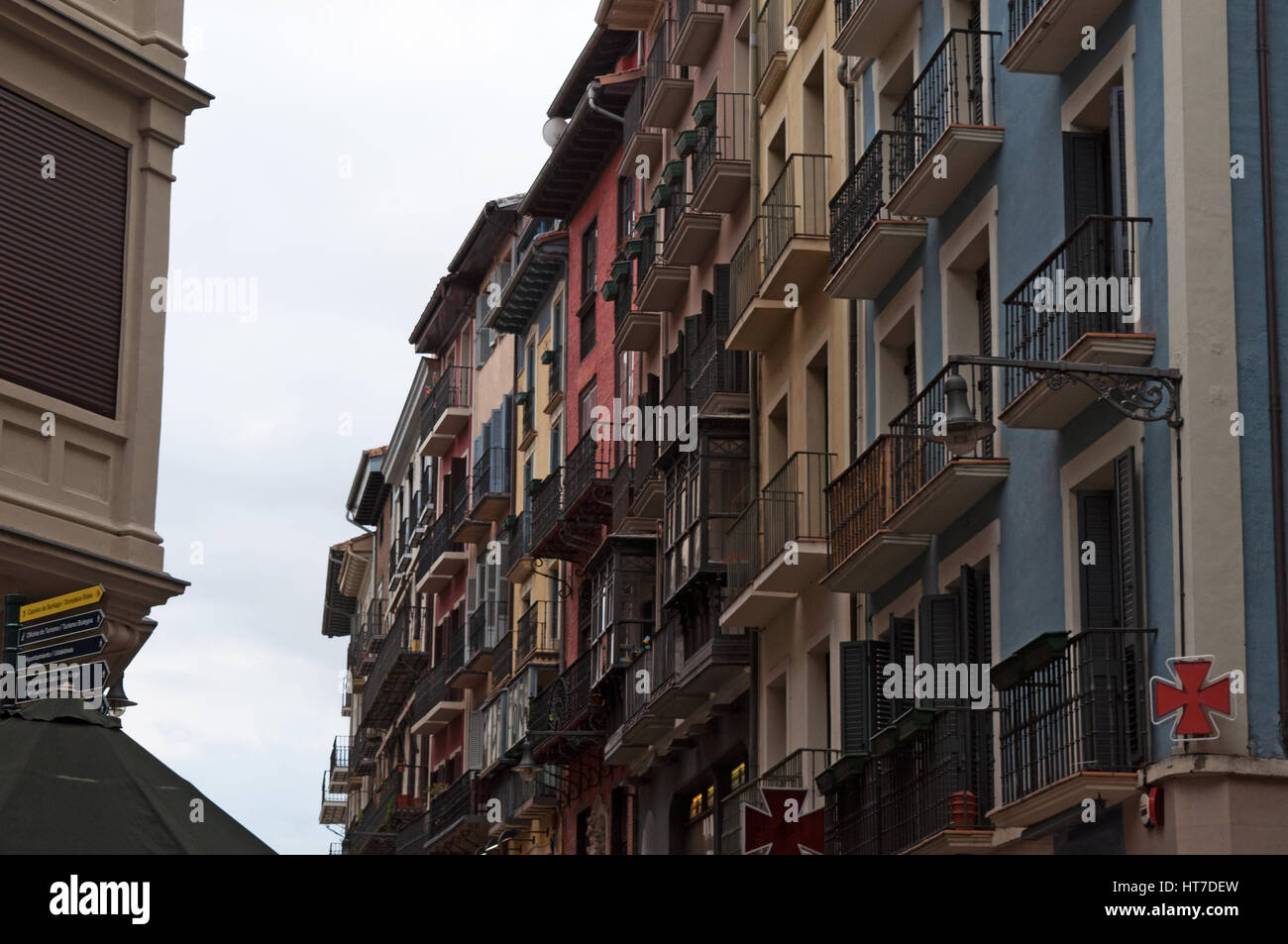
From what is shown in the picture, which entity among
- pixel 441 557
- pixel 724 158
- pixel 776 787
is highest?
pixel 724 158

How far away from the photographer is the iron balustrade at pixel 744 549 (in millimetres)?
26672

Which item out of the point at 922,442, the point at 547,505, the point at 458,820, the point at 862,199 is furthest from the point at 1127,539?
the point at 458,820

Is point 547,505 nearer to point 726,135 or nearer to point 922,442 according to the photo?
point 726,135

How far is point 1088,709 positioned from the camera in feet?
52.2

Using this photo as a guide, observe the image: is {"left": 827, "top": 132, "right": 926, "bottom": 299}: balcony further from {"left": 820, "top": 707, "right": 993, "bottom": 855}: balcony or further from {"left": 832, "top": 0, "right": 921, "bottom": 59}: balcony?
{"left": 820, "top": 707, "right": 993, "bottom": 855}: balcony

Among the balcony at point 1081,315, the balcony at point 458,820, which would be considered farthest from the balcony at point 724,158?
the balcony at point 458,820

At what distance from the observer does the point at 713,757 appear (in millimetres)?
30641

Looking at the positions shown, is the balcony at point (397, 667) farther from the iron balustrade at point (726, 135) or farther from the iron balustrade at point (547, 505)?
the iron balustrade at point (726, 135)

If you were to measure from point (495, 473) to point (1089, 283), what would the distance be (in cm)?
3370
